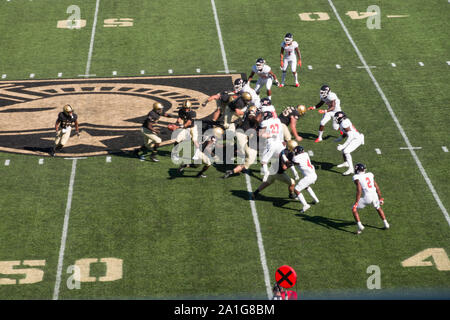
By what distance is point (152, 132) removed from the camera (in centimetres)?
1842

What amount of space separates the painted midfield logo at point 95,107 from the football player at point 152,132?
0.79 m

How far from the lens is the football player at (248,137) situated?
17.9 meters

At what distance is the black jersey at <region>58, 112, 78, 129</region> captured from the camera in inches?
731

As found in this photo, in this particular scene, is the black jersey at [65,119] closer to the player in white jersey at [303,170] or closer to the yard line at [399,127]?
the player in white jersey at [303,170]

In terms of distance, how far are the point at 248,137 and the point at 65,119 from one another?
4958 millimetres

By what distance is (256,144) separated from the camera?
18.4 m

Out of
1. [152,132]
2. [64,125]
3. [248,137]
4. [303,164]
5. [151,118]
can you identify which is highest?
[303,164]

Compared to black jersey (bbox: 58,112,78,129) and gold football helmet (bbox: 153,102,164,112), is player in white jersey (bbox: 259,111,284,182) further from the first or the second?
black jersey (bbox: 58,112,78,129)

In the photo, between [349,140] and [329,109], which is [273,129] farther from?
[329,109]

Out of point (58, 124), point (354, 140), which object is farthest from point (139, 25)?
point (354, 140)

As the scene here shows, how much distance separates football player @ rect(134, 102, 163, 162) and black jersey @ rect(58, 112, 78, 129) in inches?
74.6

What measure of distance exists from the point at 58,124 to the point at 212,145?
426 cm

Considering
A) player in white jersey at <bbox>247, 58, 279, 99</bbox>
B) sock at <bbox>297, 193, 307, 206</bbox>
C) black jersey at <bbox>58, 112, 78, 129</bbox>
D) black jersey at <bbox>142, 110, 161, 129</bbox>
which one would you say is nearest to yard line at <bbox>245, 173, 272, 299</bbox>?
sock at <bbox>297, 193, 307, 206</bbox>

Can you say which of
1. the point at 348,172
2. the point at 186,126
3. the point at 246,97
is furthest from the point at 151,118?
the point at 348,172
